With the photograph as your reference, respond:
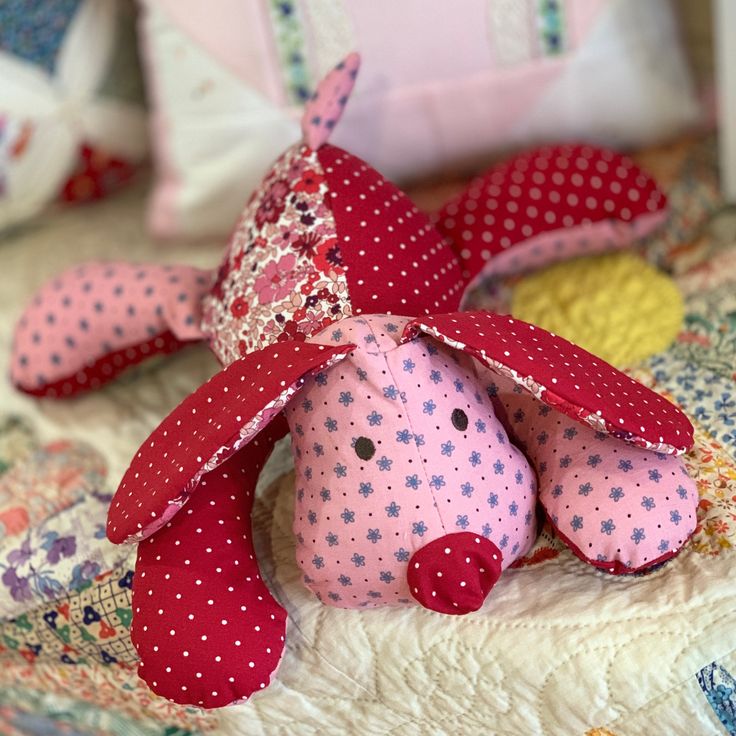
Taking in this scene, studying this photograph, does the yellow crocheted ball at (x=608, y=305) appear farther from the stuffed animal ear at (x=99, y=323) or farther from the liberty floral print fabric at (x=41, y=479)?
the liberty floral print fabric at (x=41, y=479)

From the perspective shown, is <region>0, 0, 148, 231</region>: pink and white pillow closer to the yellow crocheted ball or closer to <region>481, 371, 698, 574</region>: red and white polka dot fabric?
the yellow crocheted ball

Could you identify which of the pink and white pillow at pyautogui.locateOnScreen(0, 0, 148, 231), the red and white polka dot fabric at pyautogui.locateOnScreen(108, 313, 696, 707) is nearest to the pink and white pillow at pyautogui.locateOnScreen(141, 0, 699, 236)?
the pink and white pillow at pyautogui.locateOnScreen(0, 0, 148, 231)

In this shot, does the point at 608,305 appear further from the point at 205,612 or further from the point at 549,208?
the point at 205,612

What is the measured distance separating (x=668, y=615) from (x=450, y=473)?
173 millimetres

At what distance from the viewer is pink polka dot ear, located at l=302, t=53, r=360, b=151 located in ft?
2.63

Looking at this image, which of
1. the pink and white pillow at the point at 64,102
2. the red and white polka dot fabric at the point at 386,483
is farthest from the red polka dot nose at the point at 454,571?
the pink and white pillow at the point at 64,102

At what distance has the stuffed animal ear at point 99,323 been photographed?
0.88 m

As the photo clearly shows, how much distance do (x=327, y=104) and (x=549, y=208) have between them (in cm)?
24

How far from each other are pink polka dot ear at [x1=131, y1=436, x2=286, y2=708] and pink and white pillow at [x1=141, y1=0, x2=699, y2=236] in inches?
18.5

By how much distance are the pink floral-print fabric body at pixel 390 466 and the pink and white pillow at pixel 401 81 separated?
0.42 meters

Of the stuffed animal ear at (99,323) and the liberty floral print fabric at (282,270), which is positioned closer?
the liberty floral print fabric at (282,270)

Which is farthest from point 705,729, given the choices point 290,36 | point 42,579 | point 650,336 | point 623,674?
point 290,36

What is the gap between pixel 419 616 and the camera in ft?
2.28

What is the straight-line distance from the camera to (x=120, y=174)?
1.21 metres
